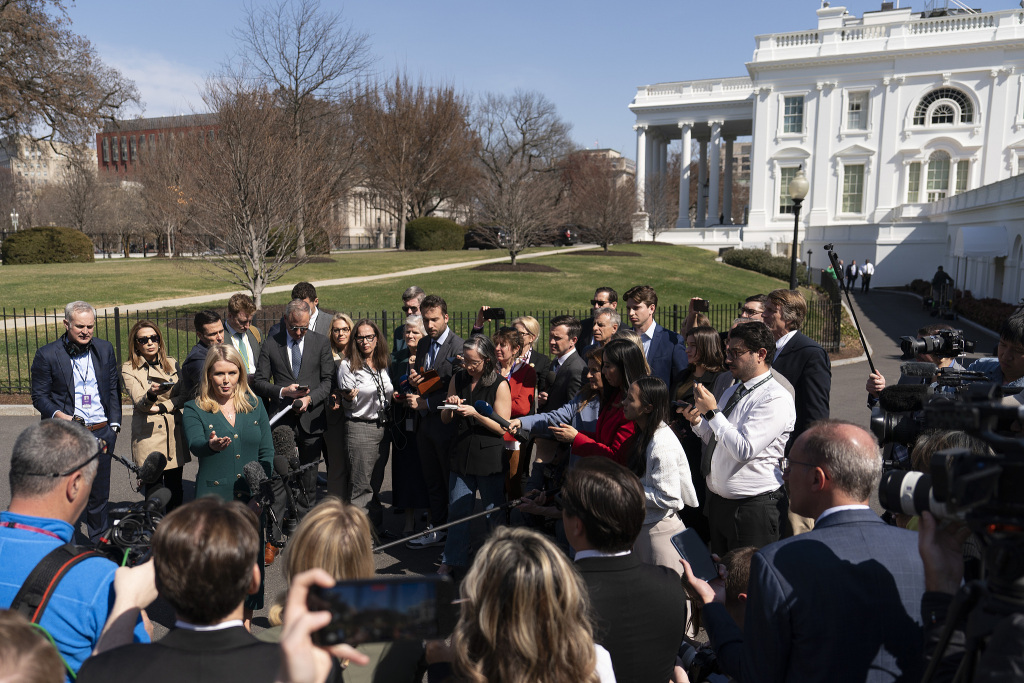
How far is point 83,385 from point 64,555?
4470mm

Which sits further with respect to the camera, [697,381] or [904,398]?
Result: [697,381]

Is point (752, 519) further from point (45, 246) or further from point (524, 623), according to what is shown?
point (45, 246)

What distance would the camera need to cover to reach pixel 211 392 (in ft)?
17.2

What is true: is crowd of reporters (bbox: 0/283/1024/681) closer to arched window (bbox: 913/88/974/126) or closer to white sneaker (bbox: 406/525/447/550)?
white sneaker (bbox: 406/525/447/550)

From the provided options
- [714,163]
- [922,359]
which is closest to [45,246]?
[922,359]

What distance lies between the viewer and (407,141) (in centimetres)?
4238

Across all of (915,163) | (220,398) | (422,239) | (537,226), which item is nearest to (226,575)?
(220,398)

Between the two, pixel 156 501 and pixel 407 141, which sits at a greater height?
pixel 407 141

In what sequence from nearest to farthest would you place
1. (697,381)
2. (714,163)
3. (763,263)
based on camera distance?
1. (697,381)
2. (763,263)
3. (714,163)

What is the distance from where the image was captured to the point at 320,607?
1.51 m

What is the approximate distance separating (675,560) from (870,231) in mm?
43482

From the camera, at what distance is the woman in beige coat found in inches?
239

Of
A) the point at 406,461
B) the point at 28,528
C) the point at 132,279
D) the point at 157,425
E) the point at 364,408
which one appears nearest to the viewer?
the point at 28,528

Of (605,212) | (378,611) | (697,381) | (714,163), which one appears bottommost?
(697,381)
